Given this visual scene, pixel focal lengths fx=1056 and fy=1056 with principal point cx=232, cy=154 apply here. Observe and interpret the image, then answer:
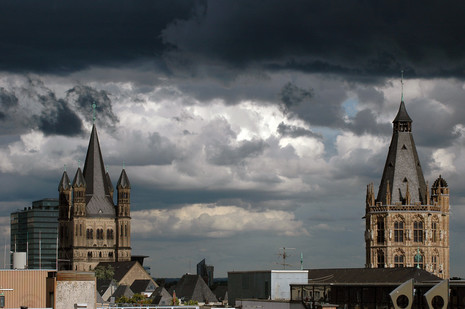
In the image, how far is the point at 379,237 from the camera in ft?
625

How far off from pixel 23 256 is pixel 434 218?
132281 mm

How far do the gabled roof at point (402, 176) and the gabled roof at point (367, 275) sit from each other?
3860cm

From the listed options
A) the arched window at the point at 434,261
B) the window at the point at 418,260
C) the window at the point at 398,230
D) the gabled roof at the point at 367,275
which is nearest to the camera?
the gabled roof at the point at 367,275

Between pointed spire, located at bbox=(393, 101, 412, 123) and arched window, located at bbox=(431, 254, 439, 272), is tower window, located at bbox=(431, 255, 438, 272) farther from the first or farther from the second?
pointed spire, located at bbox=(393, 101, 412, 123)

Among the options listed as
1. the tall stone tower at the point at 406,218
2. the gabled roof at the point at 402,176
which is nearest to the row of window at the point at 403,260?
the tall stone tower at the point at 406,218

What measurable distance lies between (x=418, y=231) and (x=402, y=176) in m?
10.3

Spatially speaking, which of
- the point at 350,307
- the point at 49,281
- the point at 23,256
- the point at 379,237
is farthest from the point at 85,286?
the point at 379,237

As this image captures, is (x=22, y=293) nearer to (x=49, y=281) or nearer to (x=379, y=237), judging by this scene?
(x=49, y=281)

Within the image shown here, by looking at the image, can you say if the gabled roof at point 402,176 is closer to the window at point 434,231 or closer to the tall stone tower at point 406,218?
the tall stone tower at point 406,218

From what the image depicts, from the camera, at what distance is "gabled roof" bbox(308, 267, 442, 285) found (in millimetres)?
143500

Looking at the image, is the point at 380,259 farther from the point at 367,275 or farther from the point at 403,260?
the point at 367,275

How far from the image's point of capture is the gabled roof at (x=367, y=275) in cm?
14350

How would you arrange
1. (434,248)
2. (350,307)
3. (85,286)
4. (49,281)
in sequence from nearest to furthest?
(85,286)
(49,281)
(350,307)
(434,248)

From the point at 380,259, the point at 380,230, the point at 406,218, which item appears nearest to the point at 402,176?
the point at 406,218
